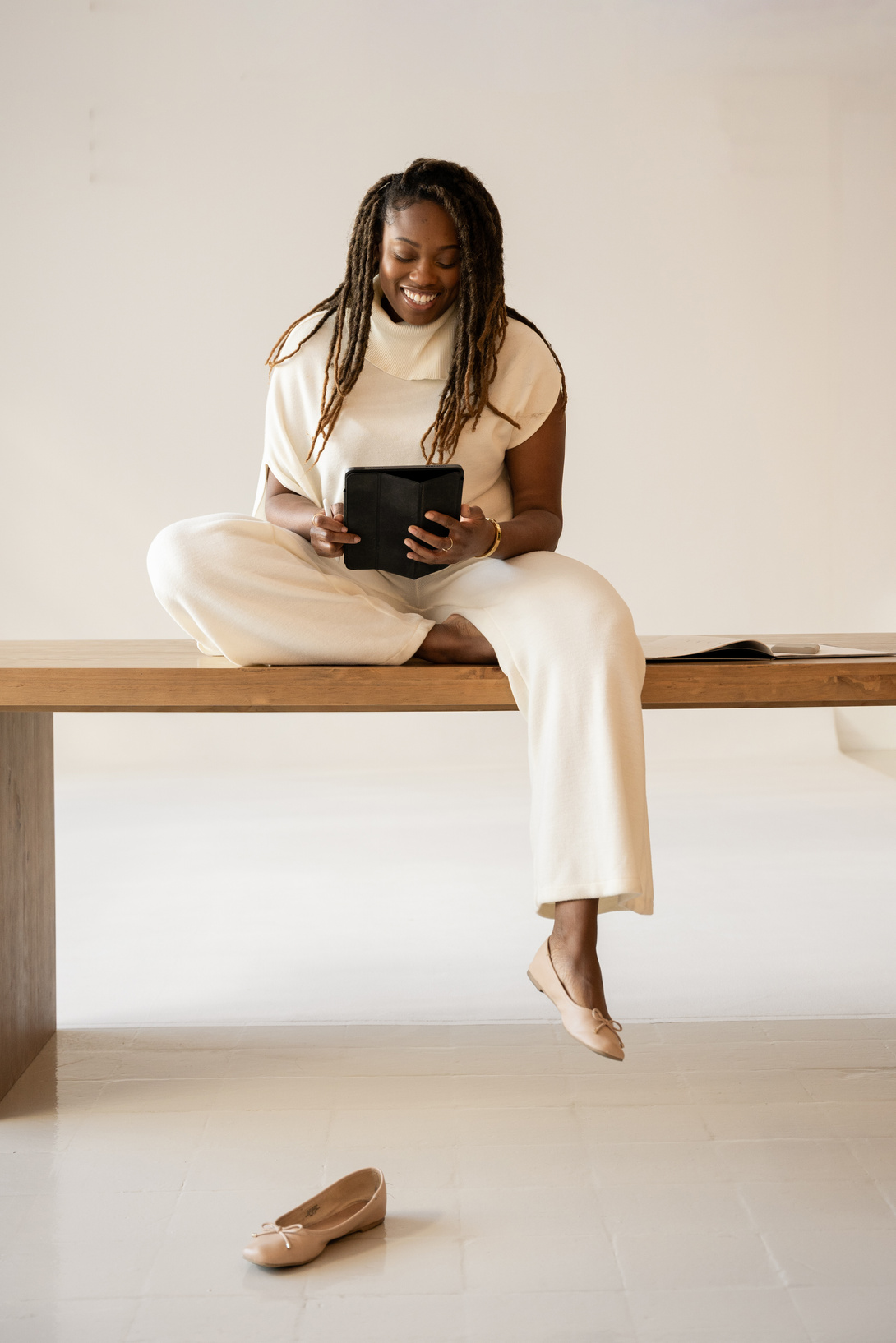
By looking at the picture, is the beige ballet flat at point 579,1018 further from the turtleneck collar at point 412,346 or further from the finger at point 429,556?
the turtleneck collar at point 412,346

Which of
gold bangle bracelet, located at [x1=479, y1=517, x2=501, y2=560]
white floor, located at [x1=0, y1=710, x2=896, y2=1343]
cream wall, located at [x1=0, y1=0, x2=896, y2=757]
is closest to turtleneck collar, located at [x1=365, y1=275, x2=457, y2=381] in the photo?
gold bangle bracelet, located at [x1=479, y1=517, x2=501, y2=560]

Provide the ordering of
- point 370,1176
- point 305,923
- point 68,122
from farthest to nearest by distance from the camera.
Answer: point 68,122
point 305,923
point 370,1176

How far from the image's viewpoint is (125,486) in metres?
4.80

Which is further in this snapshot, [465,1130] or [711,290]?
[711,290]

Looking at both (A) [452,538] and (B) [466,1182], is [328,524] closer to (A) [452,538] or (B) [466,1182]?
(A) [452,538]

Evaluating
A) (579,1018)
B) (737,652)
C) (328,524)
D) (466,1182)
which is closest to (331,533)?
(328,524)

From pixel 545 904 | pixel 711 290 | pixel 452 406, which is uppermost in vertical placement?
pixel 711 290


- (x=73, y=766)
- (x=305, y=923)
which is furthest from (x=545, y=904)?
(x=73, y=766)

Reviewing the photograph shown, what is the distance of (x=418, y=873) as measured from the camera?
3232 mm

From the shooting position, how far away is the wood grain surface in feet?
5.73

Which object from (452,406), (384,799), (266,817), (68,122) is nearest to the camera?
(452,406)

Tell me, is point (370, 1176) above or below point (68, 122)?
below

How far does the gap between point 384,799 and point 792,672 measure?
258 cm

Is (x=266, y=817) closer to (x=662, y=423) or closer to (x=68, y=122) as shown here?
(x=662, y=423)
